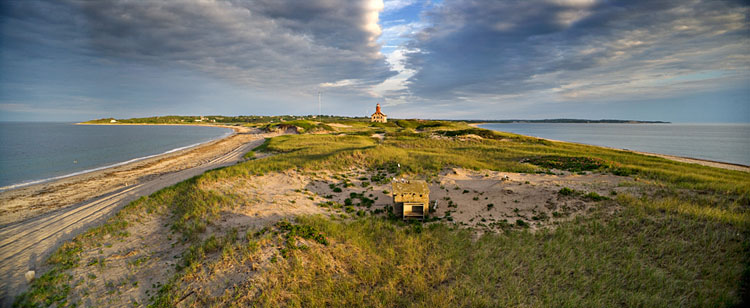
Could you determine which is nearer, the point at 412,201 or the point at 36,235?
the point at 36,235

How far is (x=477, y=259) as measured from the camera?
30.6ft

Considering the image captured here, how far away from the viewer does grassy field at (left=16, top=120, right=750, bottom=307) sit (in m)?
7.33

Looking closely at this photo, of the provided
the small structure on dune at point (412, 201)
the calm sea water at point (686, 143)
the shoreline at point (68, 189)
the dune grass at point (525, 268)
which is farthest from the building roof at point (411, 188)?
the calm sea water at point (686, 143)

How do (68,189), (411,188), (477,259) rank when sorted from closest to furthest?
1. (477,259)
2. (411,188)
3. (68,189)

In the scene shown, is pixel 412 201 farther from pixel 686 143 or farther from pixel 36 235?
pixel 686 143

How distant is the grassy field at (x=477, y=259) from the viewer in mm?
7328

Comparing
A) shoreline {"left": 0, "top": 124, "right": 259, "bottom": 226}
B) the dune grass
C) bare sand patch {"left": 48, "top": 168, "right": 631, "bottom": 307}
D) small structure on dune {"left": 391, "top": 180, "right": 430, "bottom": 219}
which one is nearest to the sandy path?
bare sand patch {"left": 48, "top": 168, "right": 631, "bottom": 307}

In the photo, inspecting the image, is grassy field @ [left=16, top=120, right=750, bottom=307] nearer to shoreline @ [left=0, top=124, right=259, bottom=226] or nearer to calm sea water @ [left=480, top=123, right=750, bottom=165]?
shoreline @ [left=0, top=124, right=259, bottom=226]

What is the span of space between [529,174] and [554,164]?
529 cm

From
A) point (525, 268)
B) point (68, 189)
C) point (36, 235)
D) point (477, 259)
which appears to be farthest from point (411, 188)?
point (68, 189)

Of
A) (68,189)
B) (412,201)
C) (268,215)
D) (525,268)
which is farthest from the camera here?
(68,189)

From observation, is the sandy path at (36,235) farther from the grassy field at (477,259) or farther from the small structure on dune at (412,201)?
the small structure on dune at (412,201)

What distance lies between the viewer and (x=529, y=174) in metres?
21.1

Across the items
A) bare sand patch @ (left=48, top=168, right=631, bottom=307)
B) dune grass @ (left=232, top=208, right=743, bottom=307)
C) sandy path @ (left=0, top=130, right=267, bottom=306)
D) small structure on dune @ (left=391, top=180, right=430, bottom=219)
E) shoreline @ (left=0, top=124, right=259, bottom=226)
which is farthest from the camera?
shoreline @ (left=0, top=124, right=259, bottom=226)
